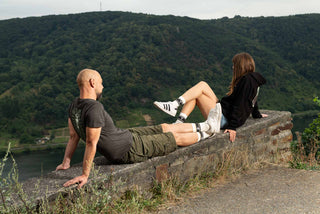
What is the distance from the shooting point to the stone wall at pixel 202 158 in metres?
2.74

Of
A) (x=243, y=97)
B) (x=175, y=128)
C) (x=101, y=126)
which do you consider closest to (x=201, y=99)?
(x=243, y=97)

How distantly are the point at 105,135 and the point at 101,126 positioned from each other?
0.67 ft

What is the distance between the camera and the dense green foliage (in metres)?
62.2

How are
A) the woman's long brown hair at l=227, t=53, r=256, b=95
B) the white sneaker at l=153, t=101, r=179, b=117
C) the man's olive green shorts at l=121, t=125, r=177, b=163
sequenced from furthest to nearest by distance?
1. the white sneaker at l=153, t=101, r=179, b=117
2. the woman's long brown hair at l=227, t=53, r=256, b=95
3. the man's olive green shorts at l=121, t=125, r=177, b=163

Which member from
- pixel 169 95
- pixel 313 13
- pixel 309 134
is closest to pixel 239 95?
pixel 309 134

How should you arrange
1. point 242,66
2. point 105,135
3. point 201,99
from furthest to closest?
point 201,99 → point 242,66 → point 105,135

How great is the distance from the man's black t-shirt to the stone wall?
157mm

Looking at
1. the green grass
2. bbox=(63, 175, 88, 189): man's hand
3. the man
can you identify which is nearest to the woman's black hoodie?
the man

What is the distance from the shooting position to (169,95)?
6656 cm

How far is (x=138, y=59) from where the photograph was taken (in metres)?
77.1

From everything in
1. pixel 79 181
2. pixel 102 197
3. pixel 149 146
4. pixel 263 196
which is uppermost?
pixel 149 146

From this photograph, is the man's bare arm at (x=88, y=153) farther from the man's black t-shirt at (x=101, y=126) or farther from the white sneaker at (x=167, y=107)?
the white sneaker at (x=167, y=107)

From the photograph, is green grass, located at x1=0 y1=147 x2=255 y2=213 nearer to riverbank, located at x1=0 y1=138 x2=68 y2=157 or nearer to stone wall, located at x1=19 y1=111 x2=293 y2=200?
stone wall, located at x1=19 y1=111 x2=293 y2=200

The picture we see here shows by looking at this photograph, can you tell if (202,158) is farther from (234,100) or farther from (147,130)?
(234,100)
